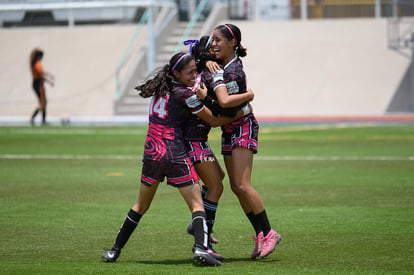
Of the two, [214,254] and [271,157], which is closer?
[214,254]

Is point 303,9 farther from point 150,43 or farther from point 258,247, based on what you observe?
point 258,247

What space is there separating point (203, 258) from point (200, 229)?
0.92 ft

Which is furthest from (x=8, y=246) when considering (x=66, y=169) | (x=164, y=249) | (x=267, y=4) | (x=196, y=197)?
(x=267, y=4)

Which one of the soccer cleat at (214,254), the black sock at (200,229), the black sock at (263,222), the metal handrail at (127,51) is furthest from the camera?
the metal handrail at (127,51)

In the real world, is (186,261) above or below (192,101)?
below

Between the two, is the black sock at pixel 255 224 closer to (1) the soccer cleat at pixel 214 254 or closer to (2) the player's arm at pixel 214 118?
(1) the soccer cleat at pixel 214 254

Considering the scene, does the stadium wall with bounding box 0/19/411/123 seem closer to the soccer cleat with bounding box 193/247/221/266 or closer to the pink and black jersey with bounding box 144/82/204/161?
the pink and black jersey with bounding box 144/82/204/161

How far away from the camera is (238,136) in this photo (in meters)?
8.12

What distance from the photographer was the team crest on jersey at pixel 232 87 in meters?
8.00

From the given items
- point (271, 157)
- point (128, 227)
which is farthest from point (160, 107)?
point (271, 157)

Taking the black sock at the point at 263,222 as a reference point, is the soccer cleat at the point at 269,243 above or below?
below

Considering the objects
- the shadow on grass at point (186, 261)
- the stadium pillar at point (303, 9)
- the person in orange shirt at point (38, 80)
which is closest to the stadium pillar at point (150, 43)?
the stadium pillar at point (303, 9)

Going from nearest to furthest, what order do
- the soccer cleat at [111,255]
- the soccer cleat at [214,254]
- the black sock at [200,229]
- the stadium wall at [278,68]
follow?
the black sock at [200,229] → the soccer cleat at [214,254] → the soccer cleat at [111,255] → the stadium wall at [278,68]

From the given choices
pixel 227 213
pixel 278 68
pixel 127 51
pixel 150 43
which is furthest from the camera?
pixel 127 51
